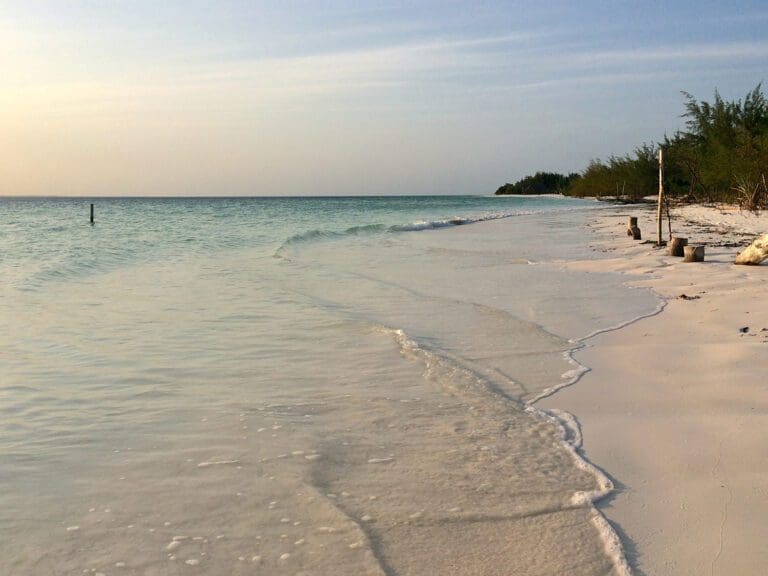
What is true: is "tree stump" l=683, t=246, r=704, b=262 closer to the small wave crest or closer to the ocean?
the ocean

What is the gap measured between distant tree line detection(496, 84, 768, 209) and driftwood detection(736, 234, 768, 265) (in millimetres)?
15232

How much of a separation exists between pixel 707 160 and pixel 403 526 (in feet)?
140

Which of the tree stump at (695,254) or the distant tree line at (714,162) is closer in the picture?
the tree stump at (695,254)

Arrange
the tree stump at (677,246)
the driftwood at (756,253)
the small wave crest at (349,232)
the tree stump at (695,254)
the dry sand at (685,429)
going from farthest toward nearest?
the small wave crest at (349,232)
the tree stump at (677,246)
the tree stump at (695,254)
the driftwood at (756,253)
the dry sand at (685,429)

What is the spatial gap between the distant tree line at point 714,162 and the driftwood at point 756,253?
15232mm

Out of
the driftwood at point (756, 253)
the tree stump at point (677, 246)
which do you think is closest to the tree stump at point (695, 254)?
the driftwood at point (756, 253)

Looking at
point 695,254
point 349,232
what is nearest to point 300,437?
point 695,254

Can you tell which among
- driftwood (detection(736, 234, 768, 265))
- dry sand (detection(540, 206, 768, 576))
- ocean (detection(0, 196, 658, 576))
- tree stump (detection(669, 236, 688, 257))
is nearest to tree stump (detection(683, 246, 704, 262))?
driftwood (detection(736, 234, 768, 265))

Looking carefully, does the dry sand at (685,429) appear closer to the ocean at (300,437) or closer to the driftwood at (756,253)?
the ocean at (300,437)

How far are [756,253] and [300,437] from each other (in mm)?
11029

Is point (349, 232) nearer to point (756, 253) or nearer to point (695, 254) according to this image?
point (695, 254)

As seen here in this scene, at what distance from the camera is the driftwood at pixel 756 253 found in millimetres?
12633

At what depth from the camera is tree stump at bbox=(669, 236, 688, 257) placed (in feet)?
50.5

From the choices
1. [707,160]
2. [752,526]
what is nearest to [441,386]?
[752,526]
